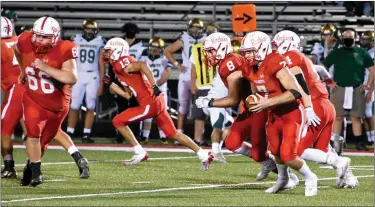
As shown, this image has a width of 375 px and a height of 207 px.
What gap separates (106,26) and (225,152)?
5.43m

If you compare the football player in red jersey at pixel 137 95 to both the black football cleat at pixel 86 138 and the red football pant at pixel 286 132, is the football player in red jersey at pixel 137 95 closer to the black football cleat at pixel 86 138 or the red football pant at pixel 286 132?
the red football pant at pixel 286 132

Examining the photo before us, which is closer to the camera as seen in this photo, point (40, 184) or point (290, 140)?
point (290, 140)

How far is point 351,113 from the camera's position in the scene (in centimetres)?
1571

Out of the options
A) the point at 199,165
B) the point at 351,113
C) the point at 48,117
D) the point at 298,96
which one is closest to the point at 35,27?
the point at 48,117

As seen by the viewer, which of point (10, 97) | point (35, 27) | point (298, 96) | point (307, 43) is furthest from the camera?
point (307, 43)

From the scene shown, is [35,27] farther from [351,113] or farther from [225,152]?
[351,113]

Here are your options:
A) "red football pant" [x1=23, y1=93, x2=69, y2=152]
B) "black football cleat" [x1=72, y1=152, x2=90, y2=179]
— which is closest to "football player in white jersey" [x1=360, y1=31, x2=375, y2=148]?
"black football cleat" [x1=72, y1=152, x2=90, y2=179]

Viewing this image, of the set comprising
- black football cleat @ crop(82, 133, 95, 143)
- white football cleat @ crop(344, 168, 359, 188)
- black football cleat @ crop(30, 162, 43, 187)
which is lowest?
black football cleat @ crop(82, 133, 95, 143)

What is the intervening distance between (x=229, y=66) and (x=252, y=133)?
25.2 inches

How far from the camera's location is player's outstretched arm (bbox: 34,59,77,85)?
9789mm

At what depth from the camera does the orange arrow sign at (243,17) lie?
1516 centimetres

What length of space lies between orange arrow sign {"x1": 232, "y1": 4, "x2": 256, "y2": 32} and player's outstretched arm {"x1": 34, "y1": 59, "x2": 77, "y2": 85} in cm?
543

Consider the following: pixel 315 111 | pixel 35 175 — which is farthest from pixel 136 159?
pixel 315 111

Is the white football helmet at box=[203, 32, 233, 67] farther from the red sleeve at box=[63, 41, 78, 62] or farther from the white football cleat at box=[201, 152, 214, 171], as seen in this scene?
the red sleeve at box=[63, 41, 78, 62]
